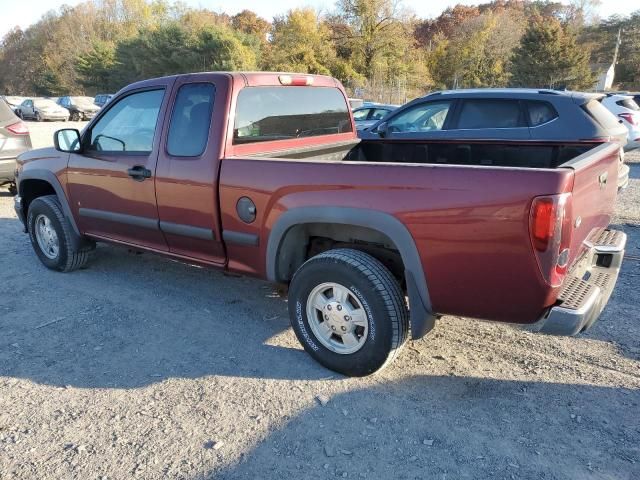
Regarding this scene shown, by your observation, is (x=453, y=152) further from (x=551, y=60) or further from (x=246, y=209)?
(x=551, y=60)

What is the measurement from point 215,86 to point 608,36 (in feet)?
204

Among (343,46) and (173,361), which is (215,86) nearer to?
(173,361)

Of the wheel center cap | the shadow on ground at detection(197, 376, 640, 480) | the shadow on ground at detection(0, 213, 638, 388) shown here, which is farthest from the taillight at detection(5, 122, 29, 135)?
the shadow on ground at detection(197, 376, 640, 480)

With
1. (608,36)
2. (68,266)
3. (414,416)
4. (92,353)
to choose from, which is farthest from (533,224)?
(608,36)

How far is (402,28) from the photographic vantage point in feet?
158

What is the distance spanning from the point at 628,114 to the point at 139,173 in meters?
10.9

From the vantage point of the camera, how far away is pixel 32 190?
535 cm

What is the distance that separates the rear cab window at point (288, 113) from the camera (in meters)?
3.71

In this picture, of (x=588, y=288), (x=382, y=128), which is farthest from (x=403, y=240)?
(x=382, y=128)

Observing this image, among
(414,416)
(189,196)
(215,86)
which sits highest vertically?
(215,86)

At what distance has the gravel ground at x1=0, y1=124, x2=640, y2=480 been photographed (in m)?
2.46

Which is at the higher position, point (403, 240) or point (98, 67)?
point (98, 67)

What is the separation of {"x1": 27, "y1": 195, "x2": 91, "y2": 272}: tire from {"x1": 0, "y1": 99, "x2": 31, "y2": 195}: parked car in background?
380 cm

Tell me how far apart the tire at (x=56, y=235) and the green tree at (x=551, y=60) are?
44518mm
